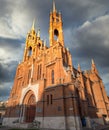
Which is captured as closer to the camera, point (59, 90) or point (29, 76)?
point (59, 90)

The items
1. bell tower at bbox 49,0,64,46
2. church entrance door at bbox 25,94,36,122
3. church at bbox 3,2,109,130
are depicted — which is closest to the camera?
church at bbox 3,2,109,130

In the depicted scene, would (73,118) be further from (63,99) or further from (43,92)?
(43,92)

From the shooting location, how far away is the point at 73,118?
16.7 meters

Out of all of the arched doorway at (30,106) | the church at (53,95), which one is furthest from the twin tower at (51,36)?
the arched doorway at (30,106)

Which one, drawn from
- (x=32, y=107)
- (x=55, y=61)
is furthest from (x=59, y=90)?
(x=32, y=107)

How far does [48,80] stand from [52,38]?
45.0 ft

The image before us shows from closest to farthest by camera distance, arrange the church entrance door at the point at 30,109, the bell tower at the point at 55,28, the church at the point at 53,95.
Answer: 1. the church at the point at 53,95
2. the church entrance door at the point at 30,109
3. the bell tower at the point at 55,28

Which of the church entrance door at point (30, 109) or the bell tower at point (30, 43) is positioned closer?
the church entrance door at point (30, 109)

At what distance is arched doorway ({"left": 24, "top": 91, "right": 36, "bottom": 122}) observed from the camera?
23633mm

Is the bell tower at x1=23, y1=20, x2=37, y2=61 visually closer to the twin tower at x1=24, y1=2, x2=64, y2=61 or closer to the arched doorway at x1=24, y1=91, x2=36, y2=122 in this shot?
the twin tower at x1=24, y1=2, x2=64, y2=61

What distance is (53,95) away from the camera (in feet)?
65.8

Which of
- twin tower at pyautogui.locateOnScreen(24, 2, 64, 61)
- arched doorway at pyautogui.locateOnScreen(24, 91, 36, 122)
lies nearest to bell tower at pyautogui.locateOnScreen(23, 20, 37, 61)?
twin tower at pyautogui.locateOnScreen(24, 2, 64, 61)

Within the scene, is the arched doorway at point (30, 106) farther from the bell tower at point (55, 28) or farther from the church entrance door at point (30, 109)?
the bell tower at point (55, 28)

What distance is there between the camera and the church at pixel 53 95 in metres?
17.9
